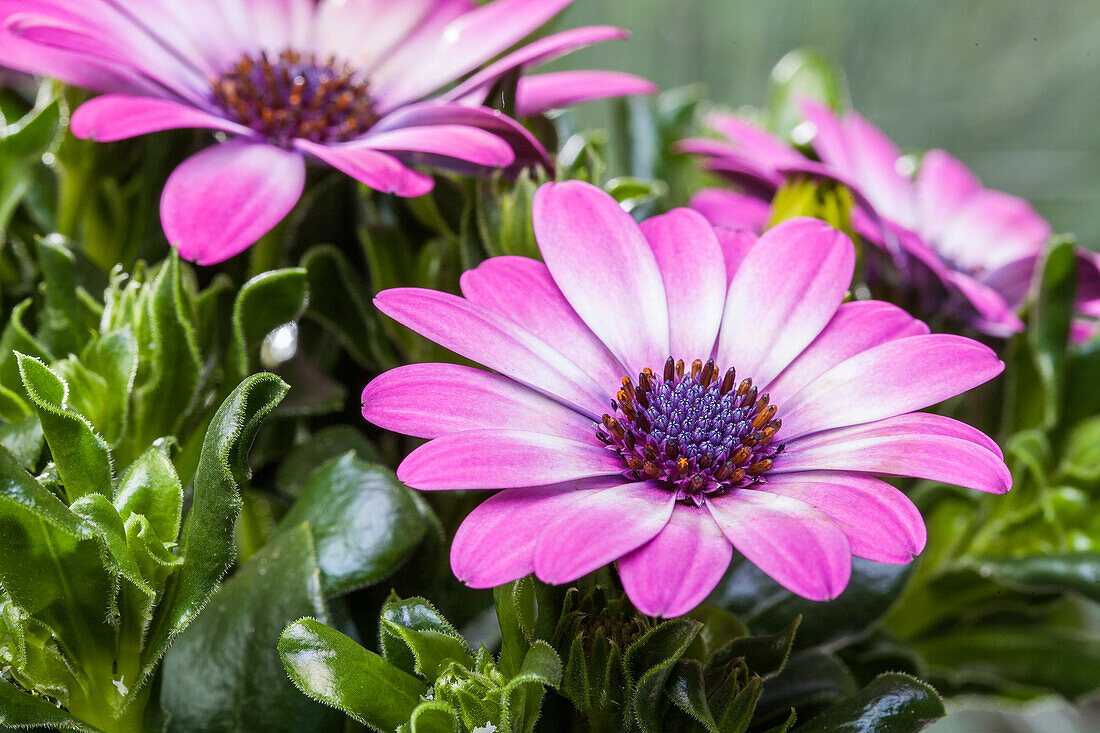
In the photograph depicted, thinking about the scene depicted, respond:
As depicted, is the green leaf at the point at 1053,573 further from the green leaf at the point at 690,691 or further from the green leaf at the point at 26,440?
the green leaf at the point at 26,440

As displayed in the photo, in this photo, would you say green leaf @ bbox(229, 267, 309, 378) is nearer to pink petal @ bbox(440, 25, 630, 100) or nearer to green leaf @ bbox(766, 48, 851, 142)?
pink petal @ bbox(440, 25, 630, 100)

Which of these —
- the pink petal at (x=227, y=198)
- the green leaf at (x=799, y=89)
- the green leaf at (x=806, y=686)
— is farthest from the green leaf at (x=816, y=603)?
the green leaf at (x=799, y=89)

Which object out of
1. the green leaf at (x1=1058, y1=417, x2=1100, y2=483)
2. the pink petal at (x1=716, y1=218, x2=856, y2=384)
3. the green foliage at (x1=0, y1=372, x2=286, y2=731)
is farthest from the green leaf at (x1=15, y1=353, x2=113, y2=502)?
the green leaf at (x1=1058, y1=417, x2=1100, y2=483)

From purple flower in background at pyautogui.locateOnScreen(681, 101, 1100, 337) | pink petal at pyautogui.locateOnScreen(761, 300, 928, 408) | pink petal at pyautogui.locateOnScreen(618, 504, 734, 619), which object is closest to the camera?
pink petal at pyautogui.locateOnScreen(618, 504, 734, 619)

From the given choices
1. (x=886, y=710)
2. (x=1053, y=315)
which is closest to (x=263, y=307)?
(x=886, y=710)

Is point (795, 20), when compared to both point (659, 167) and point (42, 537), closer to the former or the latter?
point (659, 167)

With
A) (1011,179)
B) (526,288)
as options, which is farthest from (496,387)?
(1011,179)
